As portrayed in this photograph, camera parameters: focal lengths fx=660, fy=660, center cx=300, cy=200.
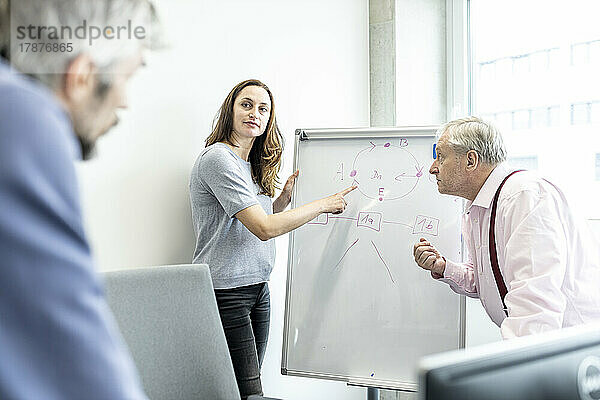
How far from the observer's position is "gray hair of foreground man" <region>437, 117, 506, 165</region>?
6.75 ft

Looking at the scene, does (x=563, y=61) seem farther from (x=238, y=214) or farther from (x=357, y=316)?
(x=238, y=214)

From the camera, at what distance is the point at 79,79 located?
770 millimetres

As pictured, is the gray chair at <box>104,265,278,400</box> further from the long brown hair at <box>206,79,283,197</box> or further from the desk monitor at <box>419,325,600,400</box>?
the desk monitor at <box>419,325,600,400</box>

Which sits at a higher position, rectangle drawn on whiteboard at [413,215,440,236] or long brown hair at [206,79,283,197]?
long brown hair at [206,79,283,197]

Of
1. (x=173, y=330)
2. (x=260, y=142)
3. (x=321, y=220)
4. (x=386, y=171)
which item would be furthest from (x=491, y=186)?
(x=173, y=330)

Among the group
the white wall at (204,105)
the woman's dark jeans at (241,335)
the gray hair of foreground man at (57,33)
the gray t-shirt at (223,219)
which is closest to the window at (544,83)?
the white wall at (204,105)

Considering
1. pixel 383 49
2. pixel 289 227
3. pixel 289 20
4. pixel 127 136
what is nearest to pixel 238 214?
pixel 289 227

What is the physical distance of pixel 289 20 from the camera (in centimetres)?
292

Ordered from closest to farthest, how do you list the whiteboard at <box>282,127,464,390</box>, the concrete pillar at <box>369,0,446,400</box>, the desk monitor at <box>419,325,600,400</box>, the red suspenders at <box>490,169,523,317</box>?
the desk monitor at <box>419,325,600,400</box>, the red suspenders at <box>490,169,523,317</box>, the whiteboard at <box>282,127,464,390</box>, the concrete pillar at <box>369,0,446,400</box>

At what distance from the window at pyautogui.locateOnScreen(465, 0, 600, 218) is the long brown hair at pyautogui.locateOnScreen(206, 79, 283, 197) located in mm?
883

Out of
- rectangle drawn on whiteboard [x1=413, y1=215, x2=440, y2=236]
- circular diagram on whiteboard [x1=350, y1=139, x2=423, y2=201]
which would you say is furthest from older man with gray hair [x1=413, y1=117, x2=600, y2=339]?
circular diagram on whiteboard [x1=350, y1=139, x2=423, y2=201]

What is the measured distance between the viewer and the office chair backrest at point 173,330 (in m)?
1.74

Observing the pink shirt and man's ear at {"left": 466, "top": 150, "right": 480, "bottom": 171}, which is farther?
man's ear at {"left": 466, "top": 150, "right": 480, "bottom": 171}

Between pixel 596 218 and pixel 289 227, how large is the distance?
136 cm
